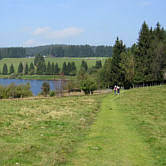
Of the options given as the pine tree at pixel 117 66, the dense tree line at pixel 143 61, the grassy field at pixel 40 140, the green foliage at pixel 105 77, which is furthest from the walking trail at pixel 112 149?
the green foliage at pixel 105 77

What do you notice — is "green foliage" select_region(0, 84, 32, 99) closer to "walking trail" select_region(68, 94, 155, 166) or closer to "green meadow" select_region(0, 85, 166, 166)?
"green meadow" select_region(0, 85, 166, 166)

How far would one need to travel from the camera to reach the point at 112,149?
1144 cm

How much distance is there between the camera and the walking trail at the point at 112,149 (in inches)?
382

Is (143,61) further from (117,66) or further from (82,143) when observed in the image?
(82,143)

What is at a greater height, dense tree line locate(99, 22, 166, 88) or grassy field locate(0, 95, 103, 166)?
dense tree line locate(99, 22, 166, 88)

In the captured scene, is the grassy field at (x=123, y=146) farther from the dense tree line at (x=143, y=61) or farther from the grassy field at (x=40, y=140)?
the dense tree line at (x=143, y=61)

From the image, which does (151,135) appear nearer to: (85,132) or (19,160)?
(85,132)

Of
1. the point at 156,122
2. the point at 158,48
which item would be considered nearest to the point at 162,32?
the point at 158,48

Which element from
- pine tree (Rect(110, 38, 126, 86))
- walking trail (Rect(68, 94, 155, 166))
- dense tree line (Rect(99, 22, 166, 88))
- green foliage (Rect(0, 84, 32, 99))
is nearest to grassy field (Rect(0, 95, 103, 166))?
walking trail (Rect(68, 94, 155, 166))

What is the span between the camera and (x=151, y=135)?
46.4 feet

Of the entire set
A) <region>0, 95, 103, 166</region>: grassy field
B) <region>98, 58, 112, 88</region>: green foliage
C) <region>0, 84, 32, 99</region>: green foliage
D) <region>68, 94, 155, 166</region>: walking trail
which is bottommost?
<region>0, 84, 32, 99</region>: green foliage

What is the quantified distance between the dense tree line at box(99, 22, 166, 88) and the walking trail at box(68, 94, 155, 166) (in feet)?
167

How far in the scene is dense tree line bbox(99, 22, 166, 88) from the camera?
64812 millimetres

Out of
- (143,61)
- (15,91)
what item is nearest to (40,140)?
(143,61)
